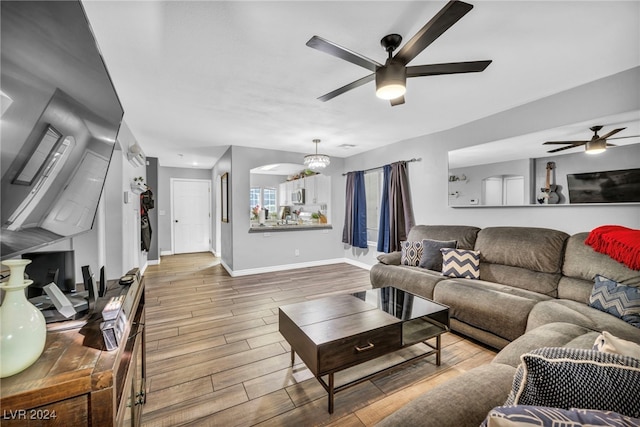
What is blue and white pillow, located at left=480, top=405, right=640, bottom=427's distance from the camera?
0.54 metres

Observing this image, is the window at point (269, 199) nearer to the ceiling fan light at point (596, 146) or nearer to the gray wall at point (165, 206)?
the gray wall at point (165, 206)

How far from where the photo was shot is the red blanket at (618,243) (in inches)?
76.8

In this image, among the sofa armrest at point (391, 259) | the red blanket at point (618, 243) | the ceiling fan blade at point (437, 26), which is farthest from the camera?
the sofa armrest at point (391, 259)

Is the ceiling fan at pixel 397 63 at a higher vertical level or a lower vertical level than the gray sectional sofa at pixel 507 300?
higher

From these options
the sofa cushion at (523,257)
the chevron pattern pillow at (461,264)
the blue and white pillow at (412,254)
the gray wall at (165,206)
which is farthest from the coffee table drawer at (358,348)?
the gray wall at (165,206)

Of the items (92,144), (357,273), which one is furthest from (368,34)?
(357,273)

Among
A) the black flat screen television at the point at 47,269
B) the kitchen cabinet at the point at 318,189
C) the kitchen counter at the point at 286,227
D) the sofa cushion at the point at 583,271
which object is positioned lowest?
the sofa cushion at the point at 583,271

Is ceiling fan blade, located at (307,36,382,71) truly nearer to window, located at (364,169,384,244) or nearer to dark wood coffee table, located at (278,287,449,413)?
dark wood coffee table, located at (278,287,449,413)

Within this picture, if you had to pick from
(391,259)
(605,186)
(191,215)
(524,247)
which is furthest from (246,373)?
(191,215)

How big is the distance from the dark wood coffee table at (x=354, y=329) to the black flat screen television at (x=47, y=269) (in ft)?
4.22

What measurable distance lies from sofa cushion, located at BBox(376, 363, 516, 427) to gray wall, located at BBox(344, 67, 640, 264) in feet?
7.94

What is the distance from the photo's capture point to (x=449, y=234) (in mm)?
3426

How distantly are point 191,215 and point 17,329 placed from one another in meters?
6.94

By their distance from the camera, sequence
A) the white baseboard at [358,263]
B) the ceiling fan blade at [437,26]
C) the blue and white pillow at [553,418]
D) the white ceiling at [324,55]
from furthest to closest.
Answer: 1. the white baseboard at [358,263]
2. the white ceiling at [324,55]
3. the ceiling fan blade at [437,26]
4. the blue and white pillow at [553,418]
